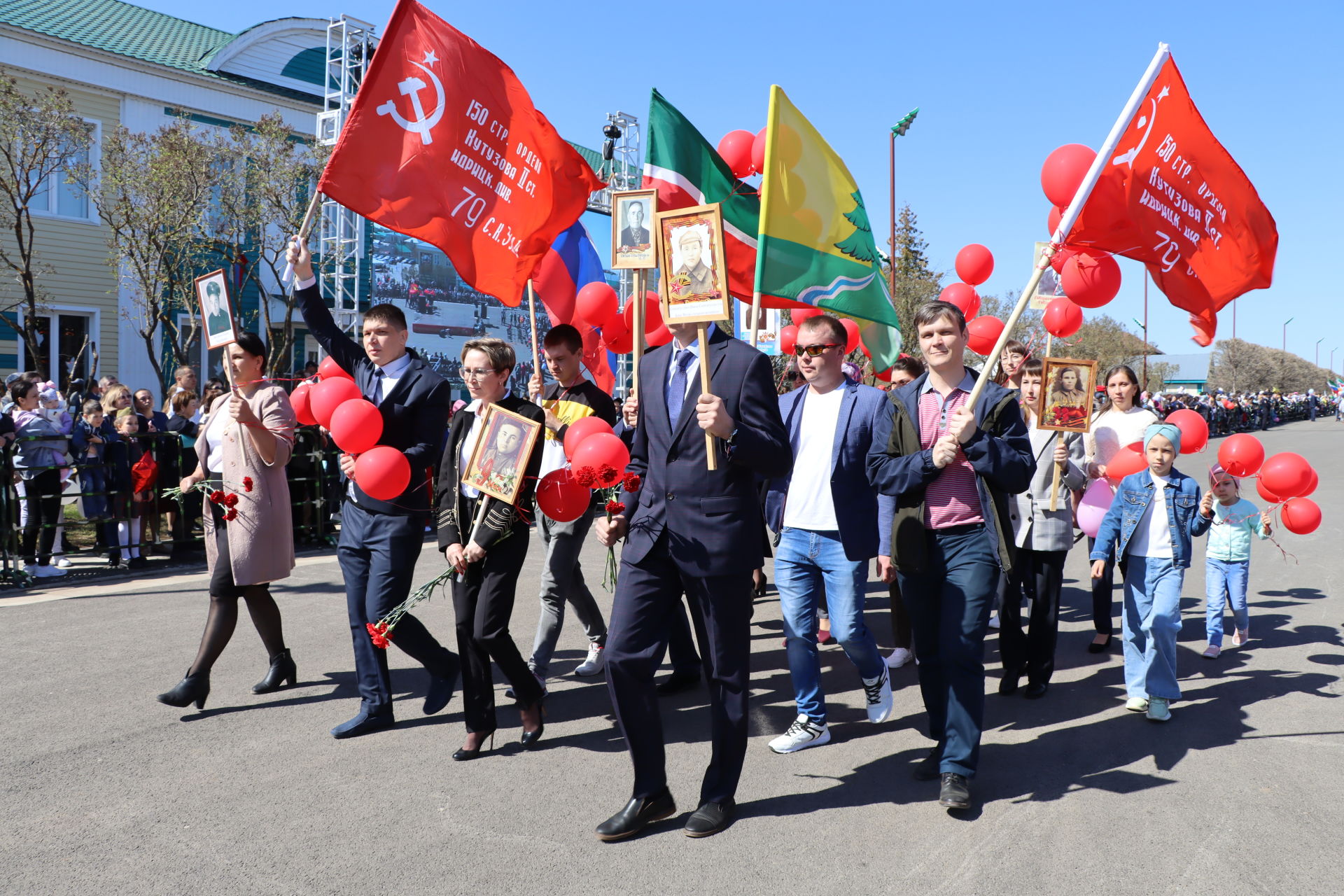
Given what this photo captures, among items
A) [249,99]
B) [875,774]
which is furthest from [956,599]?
[249,99]

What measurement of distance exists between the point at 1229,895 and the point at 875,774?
147 cm

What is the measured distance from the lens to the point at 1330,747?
4.82 metres

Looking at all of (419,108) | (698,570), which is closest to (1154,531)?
(698,570)

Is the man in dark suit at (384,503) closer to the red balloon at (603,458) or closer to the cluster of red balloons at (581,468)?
the cluster of red balloons at (581,468)

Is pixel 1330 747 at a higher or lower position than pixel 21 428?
lower

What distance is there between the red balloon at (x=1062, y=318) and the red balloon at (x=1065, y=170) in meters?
1.10

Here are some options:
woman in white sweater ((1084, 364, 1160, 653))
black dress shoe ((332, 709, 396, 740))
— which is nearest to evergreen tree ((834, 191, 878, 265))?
woman in white sweater ((1084, 364, 1160, 653))

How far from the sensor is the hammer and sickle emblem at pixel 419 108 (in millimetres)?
5387

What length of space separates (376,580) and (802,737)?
2167 millimetres

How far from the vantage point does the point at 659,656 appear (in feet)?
12.6

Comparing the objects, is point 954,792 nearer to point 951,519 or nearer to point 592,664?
point 951,519

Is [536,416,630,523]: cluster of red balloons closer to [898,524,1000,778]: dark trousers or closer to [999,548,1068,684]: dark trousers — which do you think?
[898,524,1000,778]: dark trousers

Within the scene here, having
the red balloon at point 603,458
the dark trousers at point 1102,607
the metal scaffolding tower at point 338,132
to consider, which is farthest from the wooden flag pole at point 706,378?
the metal scaffolding tower at point 338,132

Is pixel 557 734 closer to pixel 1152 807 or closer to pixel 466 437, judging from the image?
pixel 466 437
